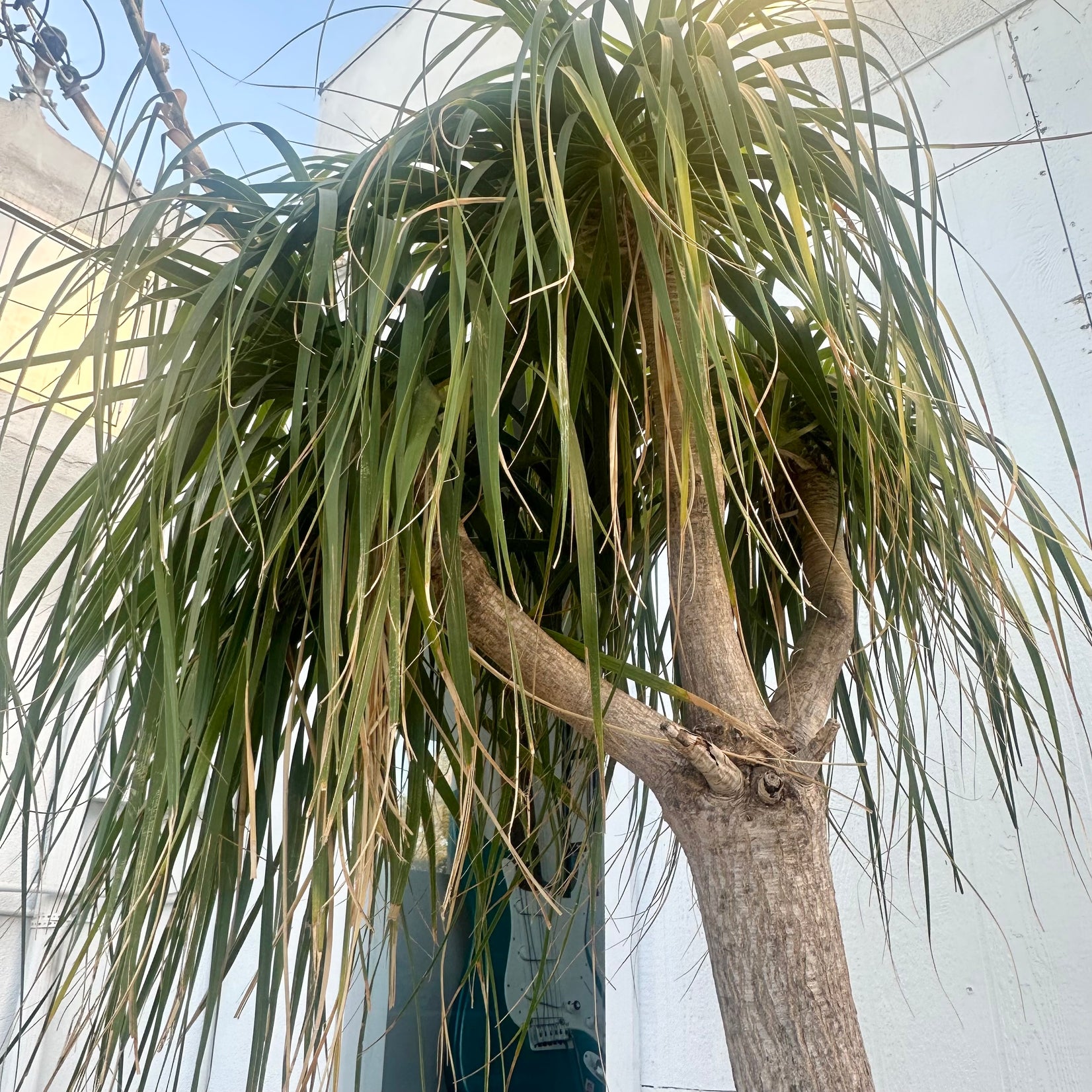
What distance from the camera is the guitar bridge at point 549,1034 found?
4.98 feet

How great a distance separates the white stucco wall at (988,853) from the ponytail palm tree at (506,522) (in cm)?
50

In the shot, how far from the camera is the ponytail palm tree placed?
495mm

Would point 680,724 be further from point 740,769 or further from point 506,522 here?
point 506,522

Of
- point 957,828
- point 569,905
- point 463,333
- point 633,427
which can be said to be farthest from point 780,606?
point 569,905

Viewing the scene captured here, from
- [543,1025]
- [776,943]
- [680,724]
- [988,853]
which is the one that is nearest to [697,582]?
[680,724]

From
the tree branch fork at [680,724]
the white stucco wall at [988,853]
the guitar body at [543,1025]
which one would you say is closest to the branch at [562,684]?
the tree branch fork at [680,724]

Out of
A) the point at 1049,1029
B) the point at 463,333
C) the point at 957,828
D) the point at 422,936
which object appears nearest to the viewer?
the point at 463,333

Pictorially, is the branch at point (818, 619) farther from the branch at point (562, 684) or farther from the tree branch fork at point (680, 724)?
the branch at point (562, 684)

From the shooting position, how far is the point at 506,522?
77 cm

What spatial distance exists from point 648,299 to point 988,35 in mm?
1263

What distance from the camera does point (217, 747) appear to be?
23.7 inches

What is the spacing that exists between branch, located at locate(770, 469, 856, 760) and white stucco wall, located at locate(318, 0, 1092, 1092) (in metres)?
0.47

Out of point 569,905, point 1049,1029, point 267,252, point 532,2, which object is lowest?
point 1049,1029

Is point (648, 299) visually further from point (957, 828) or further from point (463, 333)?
point (957, 828)
